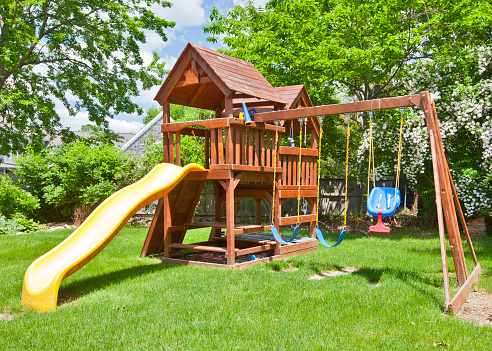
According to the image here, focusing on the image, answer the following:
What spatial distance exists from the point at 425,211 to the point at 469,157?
9.28 ft

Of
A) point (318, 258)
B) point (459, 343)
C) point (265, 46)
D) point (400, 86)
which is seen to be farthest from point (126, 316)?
point (400, 86)

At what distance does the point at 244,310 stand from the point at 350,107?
3890mm

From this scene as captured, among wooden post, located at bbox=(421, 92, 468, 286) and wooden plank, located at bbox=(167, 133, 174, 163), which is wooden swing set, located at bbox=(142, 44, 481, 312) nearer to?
wooden plank, located at bbox=(167, 133, 174, 163)

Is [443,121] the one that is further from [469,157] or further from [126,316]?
[126,316]

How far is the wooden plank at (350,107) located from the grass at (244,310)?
9.11ft

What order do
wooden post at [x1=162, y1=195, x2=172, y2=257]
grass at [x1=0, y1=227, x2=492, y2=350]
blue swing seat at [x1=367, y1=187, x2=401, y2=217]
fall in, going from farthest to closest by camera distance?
1. wooden post at [x1=162, y1=195, x2=172, y2=257]
2. blue swing seat at [x1=367, y1=187, x2=401, y2=217]
3. grass at [x1=0, y1=227, x2=492, y2=350]

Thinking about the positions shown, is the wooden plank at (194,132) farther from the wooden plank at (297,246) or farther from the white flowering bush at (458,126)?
the white flowering bush at (458,126)

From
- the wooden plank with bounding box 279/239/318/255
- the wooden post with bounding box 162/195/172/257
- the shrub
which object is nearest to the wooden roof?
the wooden post with bounding box 162/195/172/257

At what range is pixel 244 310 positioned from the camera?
535 cm

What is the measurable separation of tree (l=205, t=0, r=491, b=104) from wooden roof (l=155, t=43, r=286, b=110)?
3.96 m

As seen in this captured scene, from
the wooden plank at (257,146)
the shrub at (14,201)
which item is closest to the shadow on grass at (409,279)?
the wooden plank at (257,146)

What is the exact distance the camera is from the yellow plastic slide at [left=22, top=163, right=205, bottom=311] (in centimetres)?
559

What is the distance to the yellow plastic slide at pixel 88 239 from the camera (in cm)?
559

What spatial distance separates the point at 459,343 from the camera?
4.27m
